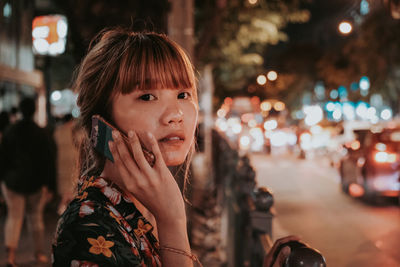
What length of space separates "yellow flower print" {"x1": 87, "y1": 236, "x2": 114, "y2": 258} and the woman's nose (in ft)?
1.55

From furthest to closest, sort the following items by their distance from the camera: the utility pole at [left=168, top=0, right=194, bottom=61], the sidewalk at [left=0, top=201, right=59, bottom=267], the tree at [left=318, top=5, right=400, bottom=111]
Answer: the tree at [left=318, top=5, right=400, bottom=111], the utility pole at [left=168, top=0, right=194, bottom=61], the sidewalk at [left=0, top=201, right=59, bottom=267]

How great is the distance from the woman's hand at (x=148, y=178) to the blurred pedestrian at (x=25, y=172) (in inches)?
171

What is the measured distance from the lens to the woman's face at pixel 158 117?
1526 mm

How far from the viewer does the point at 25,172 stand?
211 inches

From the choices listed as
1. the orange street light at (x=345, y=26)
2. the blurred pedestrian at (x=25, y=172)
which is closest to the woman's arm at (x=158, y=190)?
the blurred pedestrian at (x=25, y=172)

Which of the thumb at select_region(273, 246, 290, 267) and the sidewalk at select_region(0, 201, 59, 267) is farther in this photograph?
the sidewalk at select_region(0, 201, 59, 267)

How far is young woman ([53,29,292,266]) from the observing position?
4.14 ft

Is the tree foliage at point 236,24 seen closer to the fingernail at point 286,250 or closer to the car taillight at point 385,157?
the car taillight at point 385,157

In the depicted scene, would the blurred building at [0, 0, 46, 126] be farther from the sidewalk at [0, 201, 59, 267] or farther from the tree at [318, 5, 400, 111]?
the tree at [318, 5, 400, 111]

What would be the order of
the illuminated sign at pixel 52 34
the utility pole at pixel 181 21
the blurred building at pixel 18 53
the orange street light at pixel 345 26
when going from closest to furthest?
the utility pole at pixel 181 21
the illuminated sign at pixel 52 34
the orange street light at pixel 345 26
the blurred building at pixel 18 53

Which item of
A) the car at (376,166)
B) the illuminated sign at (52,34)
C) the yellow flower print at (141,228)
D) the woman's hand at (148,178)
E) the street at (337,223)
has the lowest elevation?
the street at (337,223)

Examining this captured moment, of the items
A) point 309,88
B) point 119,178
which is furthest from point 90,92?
point 309,88

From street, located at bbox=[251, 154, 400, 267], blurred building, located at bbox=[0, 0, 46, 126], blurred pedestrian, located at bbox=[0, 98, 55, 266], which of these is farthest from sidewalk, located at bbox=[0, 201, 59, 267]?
blurred building, located at bbox=[0, 0, 46, 126]

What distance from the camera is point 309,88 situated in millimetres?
61719
